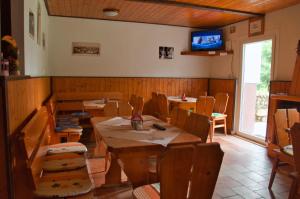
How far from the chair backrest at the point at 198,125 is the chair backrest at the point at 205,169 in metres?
0.80

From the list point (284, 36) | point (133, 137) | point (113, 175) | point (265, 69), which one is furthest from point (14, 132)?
point (265, 69)

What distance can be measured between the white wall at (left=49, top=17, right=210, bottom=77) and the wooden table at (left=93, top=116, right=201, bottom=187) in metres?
3.20

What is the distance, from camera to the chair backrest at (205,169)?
4.47 ft

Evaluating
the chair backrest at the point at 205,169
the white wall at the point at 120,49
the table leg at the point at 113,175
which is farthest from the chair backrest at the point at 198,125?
the white wall at the point at 120,49

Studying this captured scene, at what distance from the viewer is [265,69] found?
4930 mm

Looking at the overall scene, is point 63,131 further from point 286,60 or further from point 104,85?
point 286,60

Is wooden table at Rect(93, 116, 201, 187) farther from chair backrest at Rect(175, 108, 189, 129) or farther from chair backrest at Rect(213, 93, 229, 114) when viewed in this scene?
chair backrest at Rect(213, 93, 229, 114)

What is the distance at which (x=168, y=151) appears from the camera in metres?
1.30

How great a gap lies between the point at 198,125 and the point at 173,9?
3.03 m

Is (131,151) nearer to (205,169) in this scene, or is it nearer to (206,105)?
(205,169)

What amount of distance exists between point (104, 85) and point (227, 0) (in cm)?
321

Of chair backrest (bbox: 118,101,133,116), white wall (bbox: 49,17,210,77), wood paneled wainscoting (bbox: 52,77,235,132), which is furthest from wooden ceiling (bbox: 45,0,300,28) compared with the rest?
chair backrest (bbox: 118,101,133,116)

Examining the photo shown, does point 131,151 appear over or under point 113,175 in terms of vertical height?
over

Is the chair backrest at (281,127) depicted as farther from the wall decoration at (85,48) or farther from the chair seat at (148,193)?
the wall decoration at (85,48)
